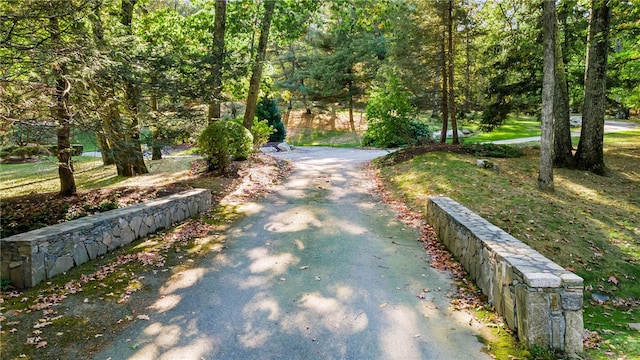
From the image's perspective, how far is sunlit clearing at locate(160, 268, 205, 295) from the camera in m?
4.68

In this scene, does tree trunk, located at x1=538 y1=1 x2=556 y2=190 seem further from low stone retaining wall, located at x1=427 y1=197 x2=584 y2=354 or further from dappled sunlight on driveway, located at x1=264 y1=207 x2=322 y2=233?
dappled sunlight on driveway, located at x1=264 y1=207 x2=322 y2=233

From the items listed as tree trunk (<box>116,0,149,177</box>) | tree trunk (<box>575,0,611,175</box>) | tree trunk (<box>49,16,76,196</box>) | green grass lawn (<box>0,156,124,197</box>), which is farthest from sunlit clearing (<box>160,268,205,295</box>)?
tree trunk (<box>575,0,611,175</box>)

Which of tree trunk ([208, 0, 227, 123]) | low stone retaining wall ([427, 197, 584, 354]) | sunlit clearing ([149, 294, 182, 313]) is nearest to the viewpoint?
low stone retaining wall ([427, 197, 584, 354])

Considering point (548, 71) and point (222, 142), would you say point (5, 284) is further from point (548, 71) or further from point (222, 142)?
point (548, 71)

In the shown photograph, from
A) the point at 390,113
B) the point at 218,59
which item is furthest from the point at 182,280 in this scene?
the point at 390,113

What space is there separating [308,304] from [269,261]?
1464 millimetres

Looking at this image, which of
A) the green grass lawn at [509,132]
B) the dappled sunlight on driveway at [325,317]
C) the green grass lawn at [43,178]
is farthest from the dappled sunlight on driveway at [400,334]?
the green grass lawn at [509,132]

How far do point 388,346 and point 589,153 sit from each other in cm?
1182

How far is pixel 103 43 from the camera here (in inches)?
256

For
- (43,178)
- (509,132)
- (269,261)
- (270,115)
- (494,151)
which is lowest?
(269,261)

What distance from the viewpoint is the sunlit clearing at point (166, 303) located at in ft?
13.7

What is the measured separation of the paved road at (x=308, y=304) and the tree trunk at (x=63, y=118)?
3066mm

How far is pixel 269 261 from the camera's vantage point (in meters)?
5.62

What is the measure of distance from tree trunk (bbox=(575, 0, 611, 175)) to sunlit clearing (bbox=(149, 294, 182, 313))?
42.0ft
